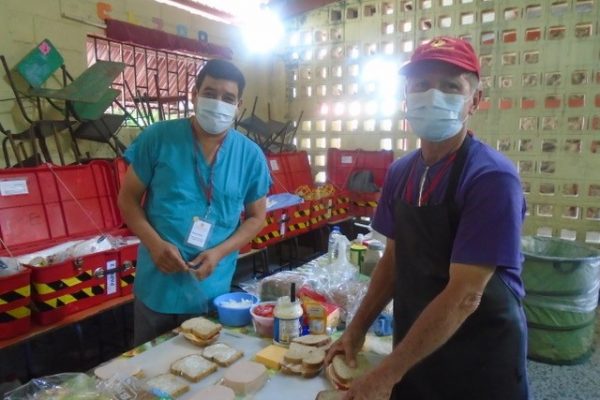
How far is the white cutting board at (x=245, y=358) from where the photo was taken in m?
1.23

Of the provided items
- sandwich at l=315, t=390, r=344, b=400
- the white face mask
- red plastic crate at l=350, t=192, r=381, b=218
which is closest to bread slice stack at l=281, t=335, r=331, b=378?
sandwich at l=315, t=390, r=344, b=400

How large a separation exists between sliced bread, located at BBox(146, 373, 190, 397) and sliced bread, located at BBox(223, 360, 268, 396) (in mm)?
120

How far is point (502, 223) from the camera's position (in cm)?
94

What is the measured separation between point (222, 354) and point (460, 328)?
0.75 m

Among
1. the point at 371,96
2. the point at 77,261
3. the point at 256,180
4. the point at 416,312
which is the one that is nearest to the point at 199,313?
the point at 256,180

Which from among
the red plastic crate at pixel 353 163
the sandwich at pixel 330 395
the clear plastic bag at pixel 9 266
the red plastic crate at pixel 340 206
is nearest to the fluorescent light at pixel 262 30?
the red plastic crate at pixel 353 163

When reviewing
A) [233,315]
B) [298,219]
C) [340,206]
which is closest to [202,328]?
[233,315]

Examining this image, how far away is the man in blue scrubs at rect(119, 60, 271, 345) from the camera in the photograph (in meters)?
1.68

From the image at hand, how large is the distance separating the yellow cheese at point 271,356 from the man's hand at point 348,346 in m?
0.15

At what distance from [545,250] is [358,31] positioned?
3192mm

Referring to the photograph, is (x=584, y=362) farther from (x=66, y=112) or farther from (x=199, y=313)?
(x=66, y=112)

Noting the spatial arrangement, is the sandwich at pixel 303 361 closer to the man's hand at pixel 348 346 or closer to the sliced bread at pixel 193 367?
the man's hand at pixel 348 346

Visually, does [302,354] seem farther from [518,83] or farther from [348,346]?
[518,83]

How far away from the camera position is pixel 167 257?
1.59 m
